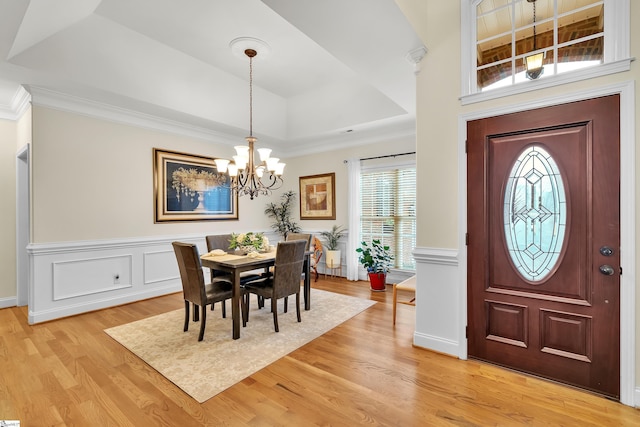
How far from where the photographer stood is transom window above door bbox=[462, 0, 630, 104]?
196cm

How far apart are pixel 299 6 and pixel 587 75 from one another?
2.08m

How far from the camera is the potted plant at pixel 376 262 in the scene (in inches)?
190

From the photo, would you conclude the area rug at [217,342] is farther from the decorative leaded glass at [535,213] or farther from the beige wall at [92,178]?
the decorative leaded glass at [535,213]

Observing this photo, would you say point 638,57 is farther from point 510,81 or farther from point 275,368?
point 275,368

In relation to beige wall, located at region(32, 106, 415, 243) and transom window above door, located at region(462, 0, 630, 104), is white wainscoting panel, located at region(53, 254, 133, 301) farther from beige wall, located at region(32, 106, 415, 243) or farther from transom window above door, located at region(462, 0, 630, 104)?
transom window above door, located at region(462, 0, 630, 104)

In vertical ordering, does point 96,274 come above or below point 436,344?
above

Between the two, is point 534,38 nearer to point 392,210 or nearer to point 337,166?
point 392,210

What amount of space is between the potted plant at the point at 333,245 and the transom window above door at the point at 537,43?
12.2 ft

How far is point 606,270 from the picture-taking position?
6.46ft

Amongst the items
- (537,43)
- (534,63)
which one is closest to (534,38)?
(537,43)

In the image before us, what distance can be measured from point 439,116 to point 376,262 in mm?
2951

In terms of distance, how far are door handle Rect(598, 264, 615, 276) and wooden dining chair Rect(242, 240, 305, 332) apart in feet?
8.25

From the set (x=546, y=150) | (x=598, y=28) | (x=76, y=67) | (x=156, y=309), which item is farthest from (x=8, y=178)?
(x=598, y=28)

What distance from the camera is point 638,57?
1.87 meters
